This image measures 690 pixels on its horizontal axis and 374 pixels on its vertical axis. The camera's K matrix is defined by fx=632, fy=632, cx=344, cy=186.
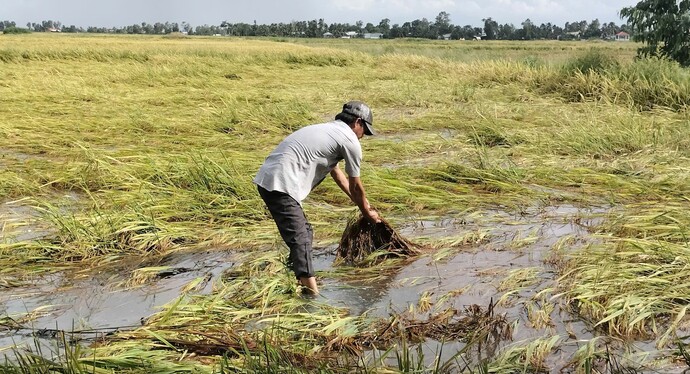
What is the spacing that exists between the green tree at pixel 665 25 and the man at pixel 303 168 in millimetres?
9797

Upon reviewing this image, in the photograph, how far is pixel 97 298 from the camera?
133 inches

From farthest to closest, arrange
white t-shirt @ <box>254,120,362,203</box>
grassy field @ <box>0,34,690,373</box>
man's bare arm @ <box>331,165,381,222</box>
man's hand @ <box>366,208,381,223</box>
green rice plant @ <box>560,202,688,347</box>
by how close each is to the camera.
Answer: man's hand @ <box>366,208,381,223</box> < man's bare arm @ <box>331,165,381,222</box> < white t-shirt @ <box>254,120,362,203</box> < green rice plant @ <box>560,202,688,347</box> < grassy field @ <box>0,34,690,373</box>

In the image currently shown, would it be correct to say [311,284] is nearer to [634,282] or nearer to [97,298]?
[97,298]

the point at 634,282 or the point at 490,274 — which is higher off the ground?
the point at 634,282

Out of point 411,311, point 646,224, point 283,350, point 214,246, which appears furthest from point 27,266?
point 646,224

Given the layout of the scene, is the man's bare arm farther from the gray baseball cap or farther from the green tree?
the green tree

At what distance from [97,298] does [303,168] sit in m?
1.31

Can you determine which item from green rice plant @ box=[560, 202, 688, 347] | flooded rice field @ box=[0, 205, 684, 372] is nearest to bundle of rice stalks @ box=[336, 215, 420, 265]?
flooded rice field @ box=[0, 205, 684, 372]

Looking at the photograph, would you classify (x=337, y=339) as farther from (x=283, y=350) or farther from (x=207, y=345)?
(x=207, y=345)

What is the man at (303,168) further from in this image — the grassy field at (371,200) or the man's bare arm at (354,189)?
the grassy field at (371,200)

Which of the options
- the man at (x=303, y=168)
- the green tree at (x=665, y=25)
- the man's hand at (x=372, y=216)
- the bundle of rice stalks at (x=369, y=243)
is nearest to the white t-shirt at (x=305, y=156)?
the man at (x=303, y=168)

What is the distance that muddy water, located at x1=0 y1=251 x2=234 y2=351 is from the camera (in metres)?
2.96

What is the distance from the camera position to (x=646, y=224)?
3914mm

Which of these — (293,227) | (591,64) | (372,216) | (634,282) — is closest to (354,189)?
(372,216)
